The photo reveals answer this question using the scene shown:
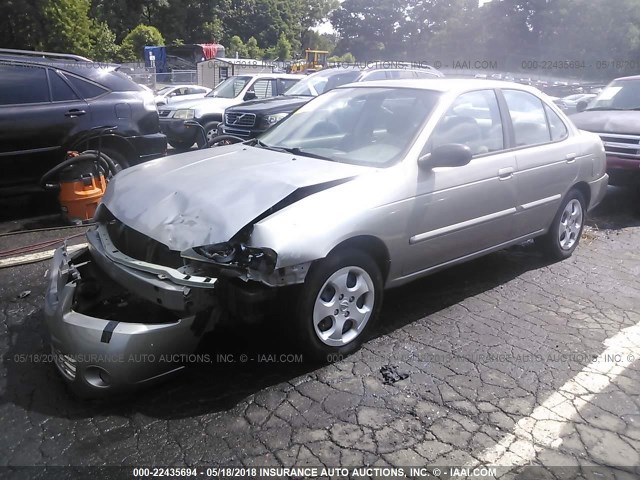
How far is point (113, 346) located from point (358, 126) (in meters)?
2.38

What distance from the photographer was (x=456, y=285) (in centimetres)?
463

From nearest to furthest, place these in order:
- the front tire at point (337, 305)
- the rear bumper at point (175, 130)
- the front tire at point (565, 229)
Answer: the front tire at point (337, 305)
the front tire at point (565, 229)
the rear bumper at point (175, 130)

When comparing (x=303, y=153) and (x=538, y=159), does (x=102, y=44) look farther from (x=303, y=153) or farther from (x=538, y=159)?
(x=538, y=159)

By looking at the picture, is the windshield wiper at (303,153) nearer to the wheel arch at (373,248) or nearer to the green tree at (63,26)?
the wheel arch at (373,248)

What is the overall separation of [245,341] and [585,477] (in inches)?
79.5

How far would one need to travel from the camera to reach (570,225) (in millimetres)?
5340

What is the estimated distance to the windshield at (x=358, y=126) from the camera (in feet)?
12.5

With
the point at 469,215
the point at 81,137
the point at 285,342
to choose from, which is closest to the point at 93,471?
the point at 285,342

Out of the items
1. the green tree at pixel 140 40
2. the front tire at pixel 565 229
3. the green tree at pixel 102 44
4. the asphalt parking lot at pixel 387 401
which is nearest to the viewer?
the asphalt parking lot at pixel 387 401

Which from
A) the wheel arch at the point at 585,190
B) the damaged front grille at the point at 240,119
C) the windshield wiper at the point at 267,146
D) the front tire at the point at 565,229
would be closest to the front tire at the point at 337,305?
the windshield wiper at the point at 267,146

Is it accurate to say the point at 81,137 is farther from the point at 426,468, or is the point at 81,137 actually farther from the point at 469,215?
the point at 426,468

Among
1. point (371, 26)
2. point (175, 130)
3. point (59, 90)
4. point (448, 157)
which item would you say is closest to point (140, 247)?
point (448, 157)

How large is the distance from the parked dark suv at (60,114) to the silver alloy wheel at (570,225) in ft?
15.2

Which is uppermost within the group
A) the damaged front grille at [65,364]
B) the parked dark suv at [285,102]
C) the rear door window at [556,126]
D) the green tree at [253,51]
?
the rear door window at [556,126]
